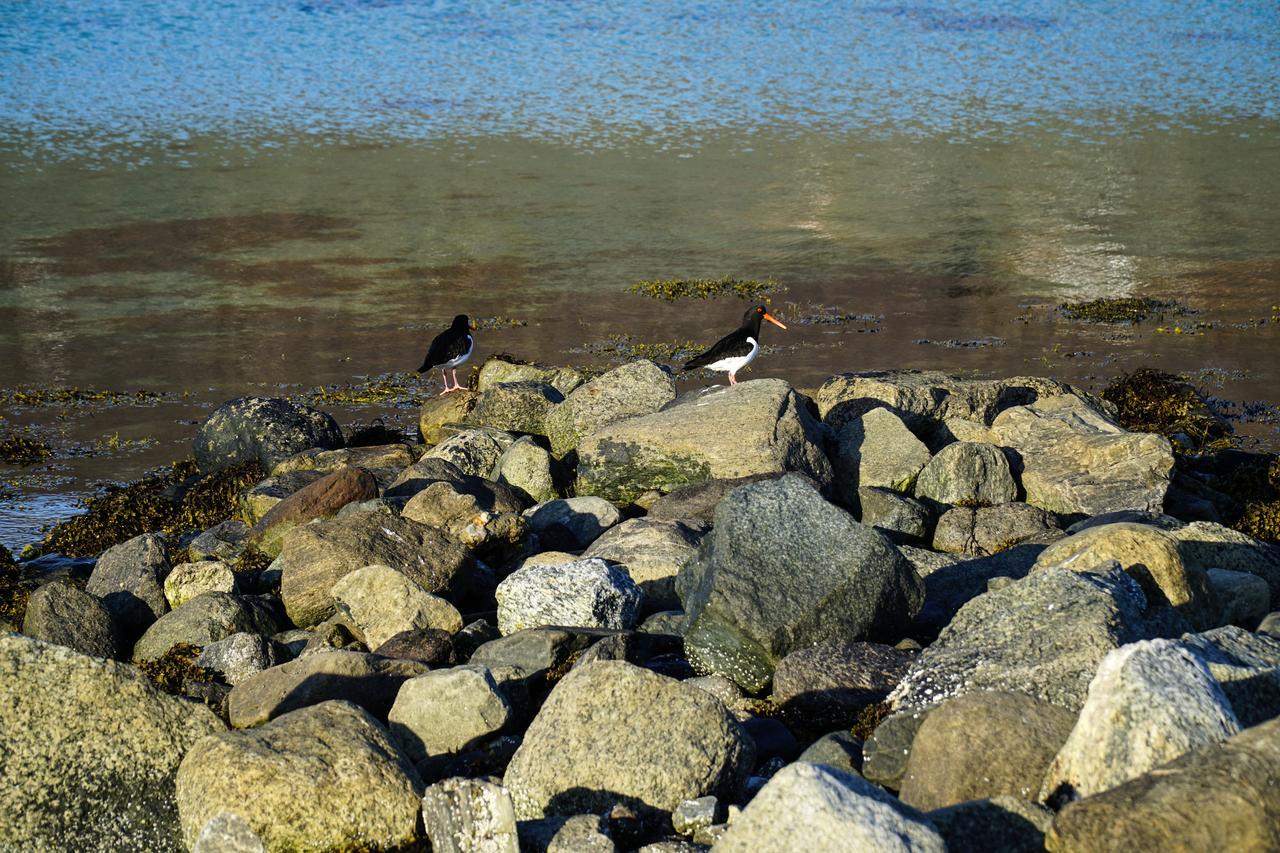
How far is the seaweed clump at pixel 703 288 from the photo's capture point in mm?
25766

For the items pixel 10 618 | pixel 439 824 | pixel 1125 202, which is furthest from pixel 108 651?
pixel 1125 202

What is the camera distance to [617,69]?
5725 cm

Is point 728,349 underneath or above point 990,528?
above

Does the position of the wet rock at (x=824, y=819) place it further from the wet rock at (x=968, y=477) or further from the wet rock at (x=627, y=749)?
the wet rock at (x=968, y=477)

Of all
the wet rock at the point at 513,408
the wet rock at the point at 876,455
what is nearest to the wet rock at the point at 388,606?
the wet rock at the point at 876,455

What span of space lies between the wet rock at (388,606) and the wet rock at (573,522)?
2256 mm

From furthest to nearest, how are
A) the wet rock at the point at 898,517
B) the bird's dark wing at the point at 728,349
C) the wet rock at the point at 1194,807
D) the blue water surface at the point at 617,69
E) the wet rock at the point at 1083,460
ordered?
1. the blue water surface at the point at 617,69
2. the bird's dark wing at the point at 728,349
3. the wet rock at the point at 1083,460
4. the wet rock at the point at 898,517
5. the wet rock at the point at 1194,807

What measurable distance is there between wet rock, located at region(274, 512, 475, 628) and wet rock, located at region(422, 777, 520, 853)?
163 inches

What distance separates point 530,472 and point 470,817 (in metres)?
7.56

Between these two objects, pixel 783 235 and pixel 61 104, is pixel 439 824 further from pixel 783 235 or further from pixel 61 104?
pixel 61 104

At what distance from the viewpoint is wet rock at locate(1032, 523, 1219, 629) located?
29.1 ft

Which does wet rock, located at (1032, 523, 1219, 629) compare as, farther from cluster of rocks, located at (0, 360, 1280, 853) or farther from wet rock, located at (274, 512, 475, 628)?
wet rock, located at (274, 512, 475, 628)

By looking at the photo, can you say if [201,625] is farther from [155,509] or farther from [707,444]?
[155,509]

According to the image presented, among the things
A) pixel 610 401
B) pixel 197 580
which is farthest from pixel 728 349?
pixel 197 580
